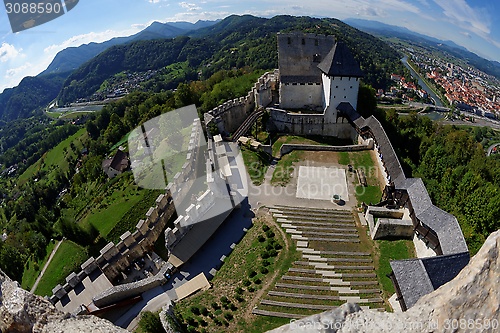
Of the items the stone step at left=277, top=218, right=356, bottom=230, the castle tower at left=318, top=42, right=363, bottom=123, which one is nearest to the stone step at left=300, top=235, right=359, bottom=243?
the stone step at left=277, top=218, right=356, bottom=230

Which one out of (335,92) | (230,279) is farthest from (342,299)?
(335,92)

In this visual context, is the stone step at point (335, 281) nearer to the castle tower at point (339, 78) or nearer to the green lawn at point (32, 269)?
the castle tower at point (339, 78)

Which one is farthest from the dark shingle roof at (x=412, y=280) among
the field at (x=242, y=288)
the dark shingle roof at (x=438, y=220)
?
the field at (x=242, y=288)

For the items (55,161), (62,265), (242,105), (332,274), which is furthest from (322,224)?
(55,161)

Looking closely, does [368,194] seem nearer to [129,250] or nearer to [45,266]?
[129,250]

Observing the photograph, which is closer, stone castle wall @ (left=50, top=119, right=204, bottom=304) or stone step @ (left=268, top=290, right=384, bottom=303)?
stone step @ (left=268, top=290, right=384, bottom=303)

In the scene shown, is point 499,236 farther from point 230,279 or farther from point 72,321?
point 230,279

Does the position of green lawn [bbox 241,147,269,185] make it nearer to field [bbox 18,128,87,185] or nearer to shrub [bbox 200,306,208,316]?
shrub [bbox 200,306,208,316]
